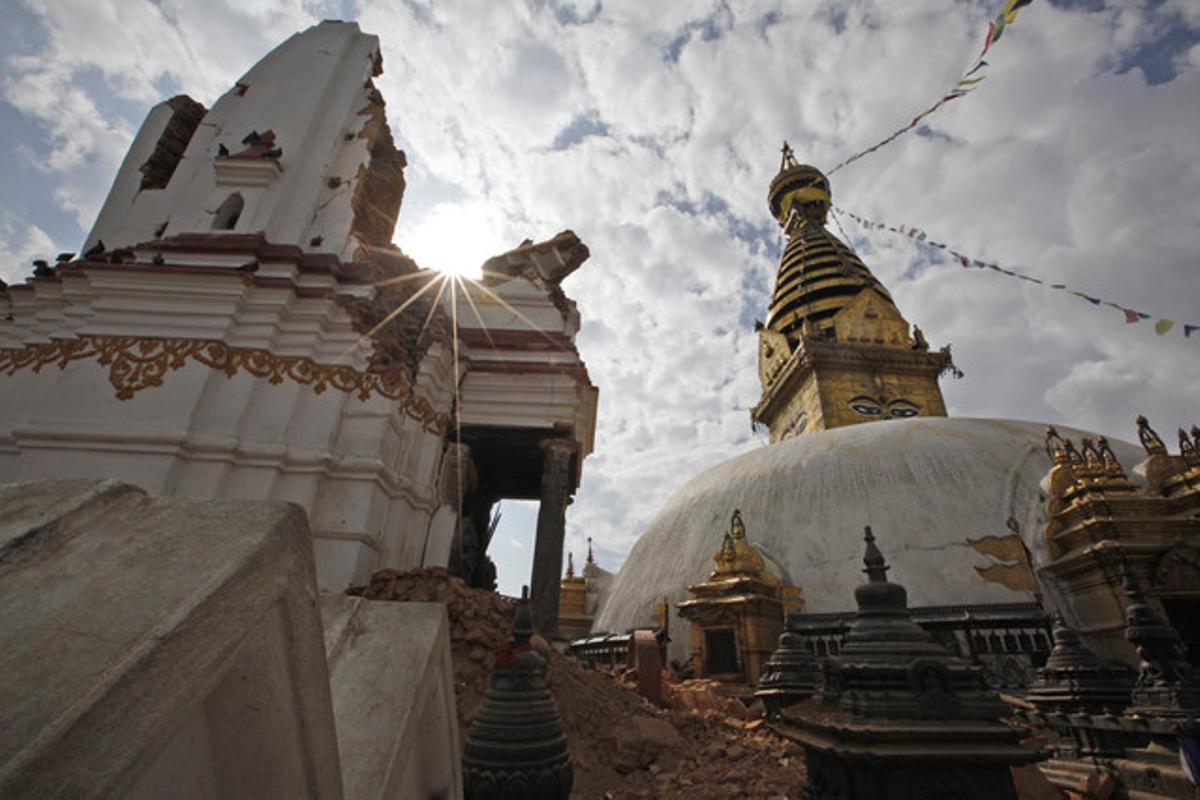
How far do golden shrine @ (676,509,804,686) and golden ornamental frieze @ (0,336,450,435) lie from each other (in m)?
8.28

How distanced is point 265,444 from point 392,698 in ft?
14.8

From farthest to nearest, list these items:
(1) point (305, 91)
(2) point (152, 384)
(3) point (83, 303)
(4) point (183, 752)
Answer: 1. (1) point (305, 91)
2. (3) point (83, 303)
3. (2) point (152, 384)
4. (4) point (183, 752)

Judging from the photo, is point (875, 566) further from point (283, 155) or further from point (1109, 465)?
point (1109, 465)

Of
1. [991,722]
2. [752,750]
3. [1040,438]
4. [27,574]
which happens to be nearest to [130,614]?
[27,574]

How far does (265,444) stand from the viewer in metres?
5.28

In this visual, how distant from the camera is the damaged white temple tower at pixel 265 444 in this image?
772 mm

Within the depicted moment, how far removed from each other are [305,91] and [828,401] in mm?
22041

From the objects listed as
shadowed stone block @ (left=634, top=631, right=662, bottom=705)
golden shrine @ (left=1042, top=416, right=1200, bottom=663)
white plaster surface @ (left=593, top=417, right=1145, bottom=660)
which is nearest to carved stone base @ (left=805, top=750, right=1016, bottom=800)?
shadowed stone block @ (left=634, top=631, right=662, bottom=705)

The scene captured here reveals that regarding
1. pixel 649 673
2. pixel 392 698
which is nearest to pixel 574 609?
pixel 649 673

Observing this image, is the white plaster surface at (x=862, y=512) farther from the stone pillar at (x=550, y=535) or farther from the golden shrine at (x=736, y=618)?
the stone pillar at (x=550, y=535)

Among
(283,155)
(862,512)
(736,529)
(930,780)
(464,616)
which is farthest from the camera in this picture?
(862,512)

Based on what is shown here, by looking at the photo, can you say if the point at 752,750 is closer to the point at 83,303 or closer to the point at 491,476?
the point at 491,476

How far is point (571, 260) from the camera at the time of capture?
8359 mm

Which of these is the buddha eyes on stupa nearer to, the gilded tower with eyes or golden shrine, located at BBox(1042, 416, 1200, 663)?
the gilded tower with eyes
